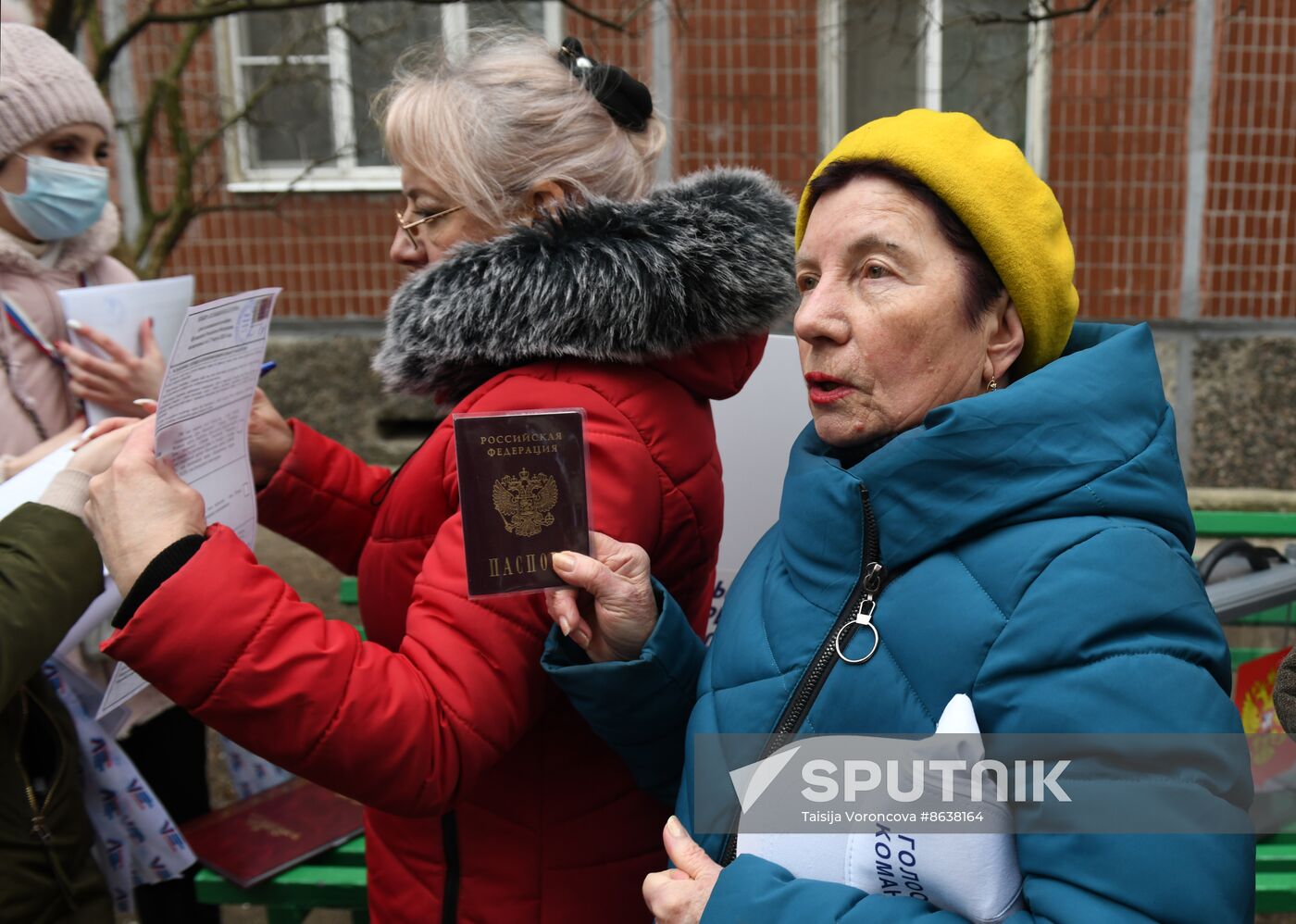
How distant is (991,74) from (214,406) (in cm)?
564

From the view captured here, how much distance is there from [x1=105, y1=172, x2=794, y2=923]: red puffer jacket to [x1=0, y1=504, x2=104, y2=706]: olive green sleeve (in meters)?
0.39

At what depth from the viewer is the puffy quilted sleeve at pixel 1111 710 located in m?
1.00

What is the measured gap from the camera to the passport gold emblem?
131 cm

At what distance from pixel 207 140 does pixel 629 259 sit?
9.75 ft

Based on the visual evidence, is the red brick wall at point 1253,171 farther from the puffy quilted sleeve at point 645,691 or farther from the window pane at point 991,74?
the puffy quilted sleeve at point 645,691

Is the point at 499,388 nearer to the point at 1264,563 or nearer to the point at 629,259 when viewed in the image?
the point at 629,259

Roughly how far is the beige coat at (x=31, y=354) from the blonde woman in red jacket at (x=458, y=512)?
0.87 m

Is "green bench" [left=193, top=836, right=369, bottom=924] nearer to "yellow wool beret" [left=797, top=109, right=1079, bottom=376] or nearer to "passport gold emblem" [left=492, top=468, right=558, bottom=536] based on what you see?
"passport gold emblem" [left=492, top=468, right=558, bottom=536]

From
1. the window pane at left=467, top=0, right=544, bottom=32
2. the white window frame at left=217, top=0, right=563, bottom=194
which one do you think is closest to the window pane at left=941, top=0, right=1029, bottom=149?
the white window frame at left=217, top=0, right=563, bottom=194

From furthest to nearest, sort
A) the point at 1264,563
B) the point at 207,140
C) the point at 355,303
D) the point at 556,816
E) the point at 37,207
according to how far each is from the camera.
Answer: the point at 355,303, the point at 207,140, the point at 1264,563, the point at 37,207, the point at 556,816

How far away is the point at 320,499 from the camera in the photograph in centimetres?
219

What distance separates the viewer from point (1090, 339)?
142 cm

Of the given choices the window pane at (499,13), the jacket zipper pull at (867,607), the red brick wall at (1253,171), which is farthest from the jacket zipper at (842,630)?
the red brick wall at (1253,171)

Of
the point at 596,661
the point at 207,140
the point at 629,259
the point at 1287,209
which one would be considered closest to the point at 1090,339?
the point at 629,259
